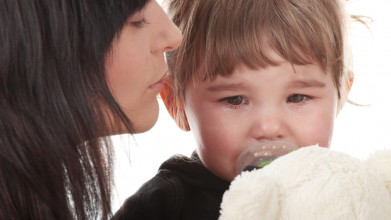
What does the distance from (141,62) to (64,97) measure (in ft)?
0.54

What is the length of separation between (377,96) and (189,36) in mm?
1175

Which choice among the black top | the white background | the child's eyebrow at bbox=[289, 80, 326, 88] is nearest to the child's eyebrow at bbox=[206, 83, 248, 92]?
the child's eyebrow at bbox=[289, 80, 326, 88]

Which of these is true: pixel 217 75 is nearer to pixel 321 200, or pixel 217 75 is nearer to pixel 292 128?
pixel 292 128

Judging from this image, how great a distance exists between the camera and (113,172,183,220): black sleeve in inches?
45.6

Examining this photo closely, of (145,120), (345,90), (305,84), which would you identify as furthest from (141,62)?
(345,90)

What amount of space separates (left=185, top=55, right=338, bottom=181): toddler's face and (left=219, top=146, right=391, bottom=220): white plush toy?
1.27 feet

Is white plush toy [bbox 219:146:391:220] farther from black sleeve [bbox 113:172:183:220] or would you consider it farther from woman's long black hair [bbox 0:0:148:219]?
black sleeve [bbox 113:172:183:220]

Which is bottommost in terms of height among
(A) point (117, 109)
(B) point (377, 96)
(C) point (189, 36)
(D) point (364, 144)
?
(D) point (364, 144)

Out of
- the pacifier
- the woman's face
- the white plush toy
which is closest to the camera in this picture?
the white plush toy

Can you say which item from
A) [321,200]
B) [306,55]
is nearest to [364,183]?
[321,200]

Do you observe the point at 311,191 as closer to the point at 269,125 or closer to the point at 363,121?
the point at 269,125

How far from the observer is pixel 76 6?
74cm

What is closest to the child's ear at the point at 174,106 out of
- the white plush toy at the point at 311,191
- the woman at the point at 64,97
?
the woman at the point at 64,97

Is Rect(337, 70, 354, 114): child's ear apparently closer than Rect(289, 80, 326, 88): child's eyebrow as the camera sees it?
No
